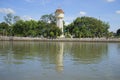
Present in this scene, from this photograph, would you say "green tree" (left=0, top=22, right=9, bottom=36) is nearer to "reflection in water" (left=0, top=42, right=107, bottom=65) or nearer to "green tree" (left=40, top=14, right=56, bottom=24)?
"green tree" (left=40, top=14, right=56, bottom=24)

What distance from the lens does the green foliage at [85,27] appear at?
9375 cm

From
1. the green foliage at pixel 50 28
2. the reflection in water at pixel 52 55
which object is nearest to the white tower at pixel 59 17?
the green foliage at pixel 50 28

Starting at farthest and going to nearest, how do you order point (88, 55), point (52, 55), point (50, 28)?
point (50, 28) → point (88, 55) → point (52, 55)

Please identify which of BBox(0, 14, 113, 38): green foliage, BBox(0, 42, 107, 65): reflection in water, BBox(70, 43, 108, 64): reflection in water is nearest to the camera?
BBox(0, 42, 107, 65): reflection in water

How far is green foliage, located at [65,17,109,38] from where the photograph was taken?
9375 centimetres

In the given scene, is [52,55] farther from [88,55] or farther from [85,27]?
[85,27]

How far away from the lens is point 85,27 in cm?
9469

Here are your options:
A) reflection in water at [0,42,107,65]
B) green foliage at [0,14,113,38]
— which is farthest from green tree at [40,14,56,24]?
reflection in water at [0,42,107,65]

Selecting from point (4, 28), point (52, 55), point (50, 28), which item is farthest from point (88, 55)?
point (4, 28)

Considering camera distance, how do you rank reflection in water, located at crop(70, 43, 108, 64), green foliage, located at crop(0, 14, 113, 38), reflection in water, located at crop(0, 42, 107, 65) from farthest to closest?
green foliage, located at crop(0, 14, 113, 38), reflection in water, located at crop(70, 43, 108, 64), reflection in water, located at crop(0, 42, 107, 65)

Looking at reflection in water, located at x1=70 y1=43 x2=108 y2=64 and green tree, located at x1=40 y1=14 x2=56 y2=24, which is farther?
green tree, located at x1=40 y1=14 x2=56 y2=24

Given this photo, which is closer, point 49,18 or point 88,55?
point 88,55

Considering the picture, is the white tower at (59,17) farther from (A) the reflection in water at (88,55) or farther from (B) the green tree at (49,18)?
(A) the reflection in water at (88,55)

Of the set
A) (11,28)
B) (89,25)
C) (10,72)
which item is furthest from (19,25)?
(10,72)
